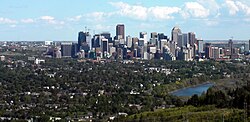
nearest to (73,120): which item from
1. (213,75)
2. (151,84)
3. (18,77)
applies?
(151,84)

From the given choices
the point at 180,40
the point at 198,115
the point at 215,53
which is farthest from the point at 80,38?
the point at 198,115

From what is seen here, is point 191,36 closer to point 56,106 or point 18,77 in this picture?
point 18,77

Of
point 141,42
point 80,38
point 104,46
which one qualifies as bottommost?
point 104,46

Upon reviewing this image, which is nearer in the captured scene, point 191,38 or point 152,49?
point 152,49

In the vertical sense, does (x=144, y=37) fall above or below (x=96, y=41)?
above

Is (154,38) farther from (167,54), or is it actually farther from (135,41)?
(167,54)

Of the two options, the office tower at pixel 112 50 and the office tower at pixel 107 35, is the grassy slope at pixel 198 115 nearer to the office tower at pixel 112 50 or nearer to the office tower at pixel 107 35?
the office tower at pixel 112 50

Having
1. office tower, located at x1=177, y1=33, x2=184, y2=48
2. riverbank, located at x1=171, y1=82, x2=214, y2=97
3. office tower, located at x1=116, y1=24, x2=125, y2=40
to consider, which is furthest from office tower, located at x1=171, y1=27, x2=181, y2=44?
riverbank, located at x1=171, y1=82, x2=214, y2=97

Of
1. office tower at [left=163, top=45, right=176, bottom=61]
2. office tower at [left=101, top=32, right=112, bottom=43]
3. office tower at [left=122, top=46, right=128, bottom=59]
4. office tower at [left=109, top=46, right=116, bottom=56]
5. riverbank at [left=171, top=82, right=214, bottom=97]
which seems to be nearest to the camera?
riverbank at [left=171, top=82, right=214, bottom=97]

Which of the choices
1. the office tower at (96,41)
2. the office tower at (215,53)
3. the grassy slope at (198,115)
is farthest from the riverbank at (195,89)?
the office tower at (96,41)

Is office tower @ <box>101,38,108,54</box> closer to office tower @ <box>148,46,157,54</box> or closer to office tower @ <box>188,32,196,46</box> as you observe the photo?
office tower @ <box>148,46,157,54</box>

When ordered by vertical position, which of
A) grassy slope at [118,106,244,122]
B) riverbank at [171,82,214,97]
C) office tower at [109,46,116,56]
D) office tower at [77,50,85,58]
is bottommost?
riverbank at [171,82,214,97]
